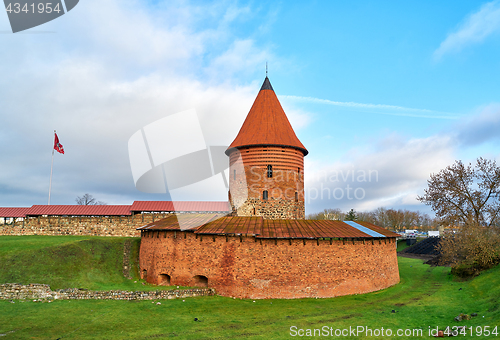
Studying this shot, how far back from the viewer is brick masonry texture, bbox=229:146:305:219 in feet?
64.4

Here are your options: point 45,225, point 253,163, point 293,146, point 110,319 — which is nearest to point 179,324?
point 110,319

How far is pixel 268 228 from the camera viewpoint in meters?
16.6

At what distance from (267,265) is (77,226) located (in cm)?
1681

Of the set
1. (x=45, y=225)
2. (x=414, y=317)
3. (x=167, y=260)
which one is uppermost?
(x=45, y=225)

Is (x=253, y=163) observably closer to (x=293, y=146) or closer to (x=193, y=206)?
(x=293, y=146)

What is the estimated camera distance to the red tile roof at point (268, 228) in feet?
51.2

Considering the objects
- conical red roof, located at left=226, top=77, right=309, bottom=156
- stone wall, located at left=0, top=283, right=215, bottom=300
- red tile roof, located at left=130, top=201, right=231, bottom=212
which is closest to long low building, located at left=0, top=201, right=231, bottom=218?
red tile roof, located at left=130, top=201, right=231, bottom=212

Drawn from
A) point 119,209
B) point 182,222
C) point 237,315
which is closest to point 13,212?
point 119,209

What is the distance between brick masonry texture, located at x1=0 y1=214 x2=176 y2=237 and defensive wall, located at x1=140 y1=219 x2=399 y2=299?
8.15m

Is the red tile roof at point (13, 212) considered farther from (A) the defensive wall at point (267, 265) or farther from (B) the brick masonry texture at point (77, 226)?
(A) the defensive wall at point (267, 265)

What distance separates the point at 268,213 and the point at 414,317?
968 centimetres

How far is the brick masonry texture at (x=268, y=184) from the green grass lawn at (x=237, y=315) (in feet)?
20.8

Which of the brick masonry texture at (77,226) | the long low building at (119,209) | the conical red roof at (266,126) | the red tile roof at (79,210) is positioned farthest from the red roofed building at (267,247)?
the red tile roof at (79,210)

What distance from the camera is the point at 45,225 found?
2397 centimetres
